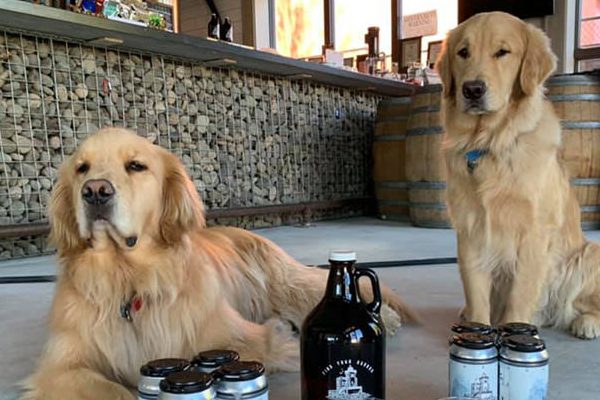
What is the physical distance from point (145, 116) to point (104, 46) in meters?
0.50

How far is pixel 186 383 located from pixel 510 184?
1110 millimetres

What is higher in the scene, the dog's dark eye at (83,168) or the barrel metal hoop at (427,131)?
the barrel metal hoop at (427,131)

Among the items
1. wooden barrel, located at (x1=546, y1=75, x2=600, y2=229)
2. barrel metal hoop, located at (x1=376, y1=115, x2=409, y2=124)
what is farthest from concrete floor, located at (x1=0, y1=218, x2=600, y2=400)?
barrel metal hoop, located at (x1=376, y1=115, x2=409, y2=124)

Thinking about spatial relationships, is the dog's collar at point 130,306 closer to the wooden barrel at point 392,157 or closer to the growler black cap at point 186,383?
the growler black cap at point 186,383

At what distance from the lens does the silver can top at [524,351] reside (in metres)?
0.97

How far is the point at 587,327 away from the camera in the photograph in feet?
5.28

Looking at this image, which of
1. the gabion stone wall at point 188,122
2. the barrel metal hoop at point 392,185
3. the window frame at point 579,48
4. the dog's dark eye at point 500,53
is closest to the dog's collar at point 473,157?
the dog's dark eye at point 500,53

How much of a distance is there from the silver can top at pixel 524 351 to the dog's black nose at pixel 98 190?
2.95 feet

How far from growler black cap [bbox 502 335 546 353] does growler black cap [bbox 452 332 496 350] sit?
27 millimetres

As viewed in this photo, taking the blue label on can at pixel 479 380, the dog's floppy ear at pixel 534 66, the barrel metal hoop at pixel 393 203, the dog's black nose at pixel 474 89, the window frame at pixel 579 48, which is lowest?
the barrel metal hoop at pixel 393 203

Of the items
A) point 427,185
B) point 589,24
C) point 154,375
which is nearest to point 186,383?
point 154,375

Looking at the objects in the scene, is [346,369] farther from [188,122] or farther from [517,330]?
[188,122]

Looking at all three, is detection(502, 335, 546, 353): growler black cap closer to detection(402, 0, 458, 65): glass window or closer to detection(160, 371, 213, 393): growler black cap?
detection(160, 371, 213, 393): growler black cap

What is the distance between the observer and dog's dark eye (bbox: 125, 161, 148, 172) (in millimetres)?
1297
